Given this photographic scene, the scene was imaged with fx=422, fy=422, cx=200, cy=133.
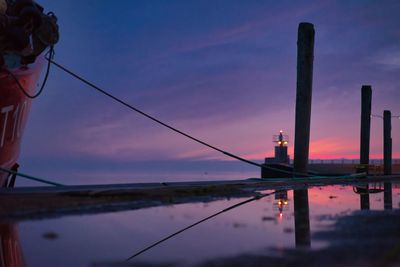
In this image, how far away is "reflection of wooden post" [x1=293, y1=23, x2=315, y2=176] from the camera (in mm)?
9367

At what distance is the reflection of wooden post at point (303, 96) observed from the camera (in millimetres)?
9367

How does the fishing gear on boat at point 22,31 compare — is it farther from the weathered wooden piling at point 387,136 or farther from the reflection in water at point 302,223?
the weathered wooden piling at point 387,136

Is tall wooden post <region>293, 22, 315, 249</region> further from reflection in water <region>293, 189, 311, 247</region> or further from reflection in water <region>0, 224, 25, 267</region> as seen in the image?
reflection in water <region>0, 224, 25, 267</region>

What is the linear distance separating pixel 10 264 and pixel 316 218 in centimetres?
245

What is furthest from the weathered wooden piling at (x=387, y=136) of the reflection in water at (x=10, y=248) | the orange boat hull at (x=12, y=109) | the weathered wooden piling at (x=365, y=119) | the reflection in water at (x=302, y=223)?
the reflection in water at (x=10, y=248)

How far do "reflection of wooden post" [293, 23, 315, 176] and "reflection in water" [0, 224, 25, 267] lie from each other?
732cm

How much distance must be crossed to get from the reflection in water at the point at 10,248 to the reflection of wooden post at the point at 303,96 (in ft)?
24.0

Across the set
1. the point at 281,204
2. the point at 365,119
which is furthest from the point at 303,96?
the point at 365,119

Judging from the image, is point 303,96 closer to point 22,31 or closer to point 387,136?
point 22,31

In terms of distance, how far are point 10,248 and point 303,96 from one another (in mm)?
8004

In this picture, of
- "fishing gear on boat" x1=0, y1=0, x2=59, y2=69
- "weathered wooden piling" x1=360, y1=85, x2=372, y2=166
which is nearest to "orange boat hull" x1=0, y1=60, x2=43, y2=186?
"fishing gear on boat" x1=0, y1=0, x2=59, y2=69

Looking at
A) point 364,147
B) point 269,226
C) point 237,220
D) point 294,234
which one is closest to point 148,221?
point 237,220

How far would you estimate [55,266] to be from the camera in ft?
6.61

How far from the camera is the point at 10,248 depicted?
238cm
